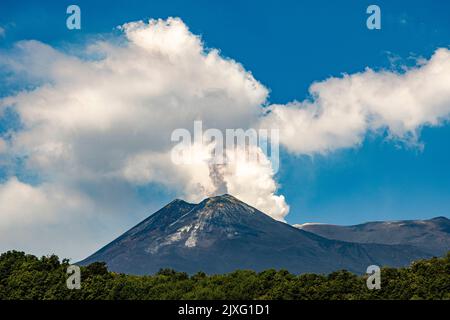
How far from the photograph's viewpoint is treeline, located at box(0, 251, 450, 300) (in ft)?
330

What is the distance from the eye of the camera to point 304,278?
4193 inches

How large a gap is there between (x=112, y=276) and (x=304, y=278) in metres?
38.5

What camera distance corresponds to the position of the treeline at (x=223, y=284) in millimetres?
100500

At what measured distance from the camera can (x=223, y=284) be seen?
111 m

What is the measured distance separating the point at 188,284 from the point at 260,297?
14.5 meters

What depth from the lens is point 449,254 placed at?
104m
